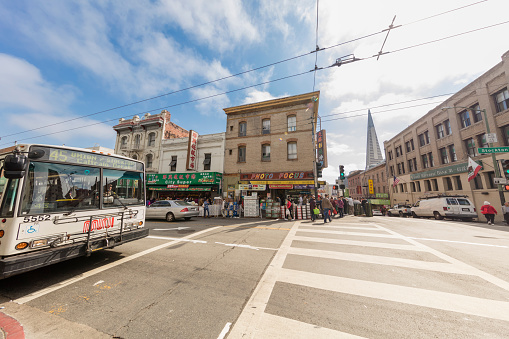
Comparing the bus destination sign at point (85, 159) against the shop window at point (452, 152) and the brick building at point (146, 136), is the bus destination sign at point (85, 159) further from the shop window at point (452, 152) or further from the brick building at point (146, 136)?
the shop window at point (452, 152)

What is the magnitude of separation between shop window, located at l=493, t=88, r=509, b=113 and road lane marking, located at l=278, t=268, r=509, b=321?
23070 millimetres

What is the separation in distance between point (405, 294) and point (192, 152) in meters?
19.1

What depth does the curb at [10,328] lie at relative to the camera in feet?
7.78

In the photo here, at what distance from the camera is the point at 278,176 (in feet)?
56.4

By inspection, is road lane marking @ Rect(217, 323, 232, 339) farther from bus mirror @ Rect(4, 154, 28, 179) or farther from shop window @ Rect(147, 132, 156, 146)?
shop window @ Rect(147, 132, 156, 146)

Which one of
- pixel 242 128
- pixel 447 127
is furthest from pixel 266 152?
pixel 447 127

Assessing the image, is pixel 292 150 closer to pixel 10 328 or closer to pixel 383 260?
pixel 383 260

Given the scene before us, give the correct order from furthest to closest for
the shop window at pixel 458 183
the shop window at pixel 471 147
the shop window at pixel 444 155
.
A: the shop window at pixel 444 155 < the shop window at pixel 458 183 < the shop window at pixel 471 147

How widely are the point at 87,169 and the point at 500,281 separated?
9296mm

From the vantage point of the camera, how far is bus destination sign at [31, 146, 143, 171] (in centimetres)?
410

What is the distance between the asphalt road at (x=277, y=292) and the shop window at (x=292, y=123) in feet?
44.1

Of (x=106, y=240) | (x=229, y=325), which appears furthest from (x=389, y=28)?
(x=106, y=240)

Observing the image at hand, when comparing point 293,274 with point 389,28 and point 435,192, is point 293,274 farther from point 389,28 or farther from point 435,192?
point 435,192

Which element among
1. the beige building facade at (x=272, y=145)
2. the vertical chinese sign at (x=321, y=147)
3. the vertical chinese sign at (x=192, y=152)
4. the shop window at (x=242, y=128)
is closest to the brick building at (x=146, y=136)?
the vertical chinese sign at (x=192, y=152)
